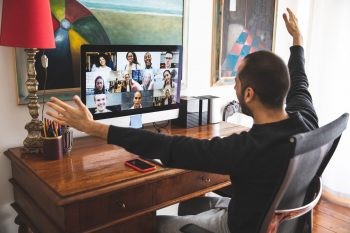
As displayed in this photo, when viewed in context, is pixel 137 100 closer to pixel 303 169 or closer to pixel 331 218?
pixel 303 169

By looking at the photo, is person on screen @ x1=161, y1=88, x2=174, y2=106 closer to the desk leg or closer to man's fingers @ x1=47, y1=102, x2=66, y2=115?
man's fingers @ x1=47, y1=102, x2=66, y2=115

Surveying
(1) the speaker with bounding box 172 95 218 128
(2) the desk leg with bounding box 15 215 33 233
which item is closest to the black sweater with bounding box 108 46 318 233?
(2) the desk leg with bounding box 15 215 33 233

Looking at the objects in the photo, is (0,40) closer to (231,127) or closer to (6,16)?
(6,16)

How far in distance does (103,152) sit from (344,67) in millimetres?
2241

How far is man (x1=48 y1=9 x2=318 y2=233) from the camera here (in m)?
1.09

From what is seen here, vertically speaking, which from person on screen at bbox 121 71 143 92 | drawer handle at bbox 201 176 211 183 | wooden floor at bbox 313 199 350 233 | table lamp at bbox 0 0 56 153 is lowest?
wooden floor at bbox 313 199 350 233

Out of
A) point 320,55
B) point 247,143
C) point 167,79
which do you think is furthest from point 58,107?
point 320,55

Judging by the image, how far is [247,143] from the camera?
1.10 metres

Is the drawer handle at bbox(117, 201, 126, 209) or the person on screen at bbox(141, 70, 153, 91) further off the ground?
the person on screen at bbox(141, 70, 153, 91)

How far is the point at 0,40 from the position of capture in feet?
4.84

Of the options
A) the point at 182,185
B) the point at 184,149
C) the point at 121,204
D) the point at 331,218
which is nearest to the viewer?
the point at 184,149

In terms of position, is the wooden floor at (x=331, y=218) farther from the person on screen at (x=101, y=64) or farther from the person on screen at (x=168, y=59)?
the person on screen at (x=101, y=64)

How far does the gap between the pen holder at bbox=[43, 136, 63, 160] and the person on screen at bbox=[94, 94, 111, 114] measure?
0.73 feet

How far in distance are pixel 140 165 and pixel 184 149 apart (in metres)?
0.42
